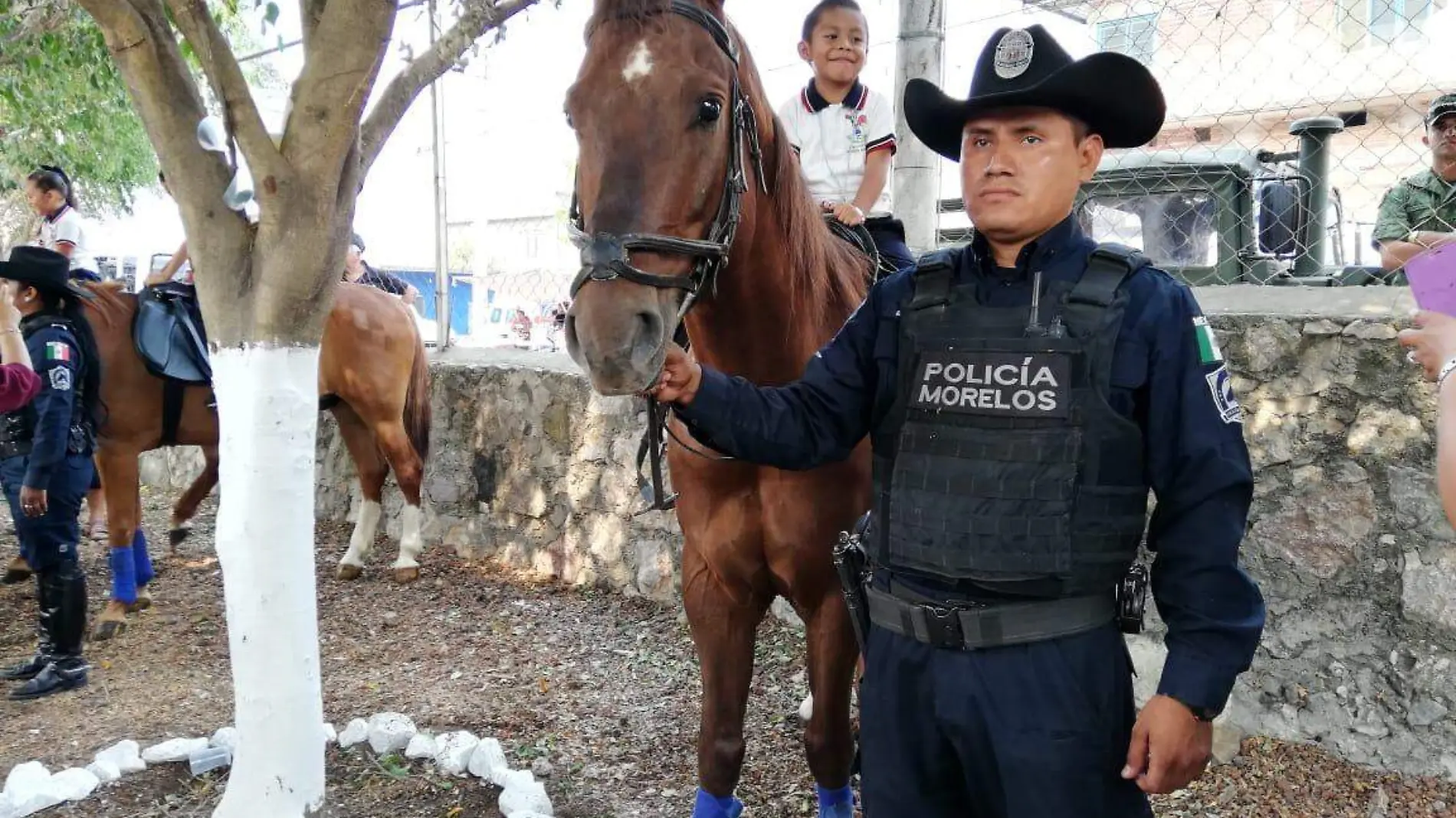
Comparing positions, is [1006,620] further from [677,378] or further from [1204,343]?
[677,378]

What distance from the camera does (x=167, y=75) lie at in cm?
242

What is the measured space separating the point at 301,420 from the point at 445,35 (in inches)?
46.7

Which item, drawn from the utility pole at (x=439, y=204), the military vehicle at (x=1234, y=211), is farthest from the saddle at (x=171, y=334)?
the military vehicle at (x=1234, y=211)

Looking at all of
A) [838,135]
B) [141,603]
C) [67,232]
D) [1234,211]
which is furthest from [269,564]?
[67,232]

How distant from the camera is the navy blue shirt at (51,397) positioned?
424 cm

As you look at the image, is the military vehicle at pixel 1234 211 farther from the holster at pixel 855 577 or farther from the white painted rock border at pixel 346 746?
the white painted rock border at pixel 346 746

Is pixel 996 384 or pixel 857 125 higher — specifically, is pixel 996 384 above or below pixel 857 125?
below

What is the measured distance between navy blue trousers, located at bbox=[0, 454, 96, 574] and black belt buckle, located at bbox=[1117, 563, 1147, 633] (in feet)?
14.8

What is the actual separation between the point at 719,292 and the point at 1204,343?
1078 mm

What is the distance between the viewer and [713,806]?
8.92ft

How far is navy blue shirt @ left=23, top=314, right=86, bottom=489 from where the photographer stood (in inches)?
167

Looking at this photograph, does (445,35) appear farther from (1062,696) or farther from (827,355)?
(1062,696)

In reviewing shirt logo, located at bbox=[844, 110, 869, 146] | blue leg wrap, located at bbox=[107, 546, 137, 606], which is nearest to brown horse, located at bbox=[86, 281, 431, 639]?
blue leg wrap, located at bbox=[107, 546, 137, 606]

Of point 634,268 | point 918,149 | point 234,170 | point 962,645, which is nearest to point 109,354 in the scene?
point 234,170
